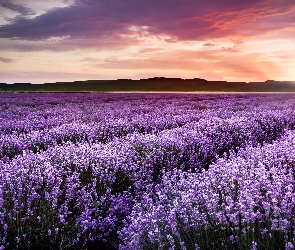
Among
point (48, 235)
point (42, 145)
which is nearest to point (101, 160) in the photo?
point (48, 235)

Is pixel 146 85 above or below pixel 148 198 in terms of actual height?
above

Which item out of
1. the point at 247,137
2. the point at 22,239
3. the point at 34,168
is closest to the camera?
the point at 22,239

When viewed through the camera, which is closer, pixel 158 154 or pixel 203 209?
pixel 203 209

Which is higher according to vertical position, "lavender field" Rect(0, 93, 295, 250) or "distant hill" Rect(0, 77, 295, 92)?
"distant hill" Rect(0, 77, 295, 92)

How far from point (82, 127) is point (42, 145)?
119cm

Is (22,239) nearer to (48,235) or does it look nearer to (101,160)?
(48,235)

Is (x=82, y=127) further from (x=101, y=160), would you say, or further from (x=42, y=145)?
(x=101, y=160)

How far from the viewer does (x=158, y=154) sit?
16.8ft

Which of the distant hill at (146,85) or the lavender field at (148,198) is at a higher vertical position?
the distant hill at (146,85)

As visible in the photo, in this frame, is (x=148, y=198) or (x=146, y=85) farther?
(x=146, y=85)

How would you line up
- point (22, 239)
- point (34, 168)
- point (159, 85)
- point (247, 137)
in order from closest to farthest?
1. point (22, 239)
2. point (34, 168)
3. point (247, 137)
4. point (159, 85)

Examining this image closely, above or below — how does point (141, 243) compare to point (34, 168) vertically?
below

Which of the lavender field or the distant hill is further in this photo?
the distant hill

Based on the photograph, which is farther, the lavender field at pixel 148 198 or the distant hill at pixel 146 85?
the distant hill at pixel 146 85
